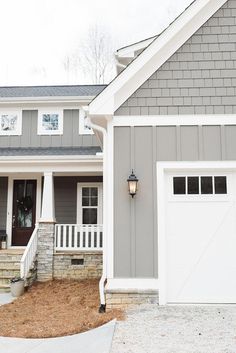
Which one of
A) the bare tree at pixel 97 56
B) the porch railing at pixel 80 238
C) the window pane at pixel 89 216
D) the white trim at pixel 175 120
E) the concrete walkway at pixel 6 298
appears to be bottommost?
the concrete walkway at pixel 6 298

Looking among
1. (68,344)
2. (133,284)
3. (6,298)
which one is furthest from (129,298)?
(6,298)

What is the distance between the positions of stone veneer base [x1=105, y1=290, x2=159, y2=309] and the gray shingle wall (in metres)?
3.02

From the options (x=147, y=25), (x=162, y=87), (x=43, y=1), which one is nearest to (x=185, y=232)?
(x=162, y=87)

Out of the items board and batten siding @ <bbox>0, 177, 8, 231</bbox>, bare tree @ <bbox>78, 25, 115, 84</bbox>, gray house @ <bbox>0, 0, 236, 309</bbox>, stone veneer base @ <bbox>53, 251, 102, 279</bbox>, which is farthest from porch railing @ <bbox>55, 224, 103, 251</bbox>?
bare tree @ <bbox>78, 25, 115, 84</bbox>

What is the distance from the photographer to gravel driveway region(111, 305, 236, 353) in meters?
4.29

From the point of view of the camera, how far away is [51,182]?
33.1 feet

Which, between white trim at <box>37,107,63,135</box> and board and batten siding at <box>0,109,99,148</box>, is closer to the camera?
board and batten siding at <box>0,109,99,148</box>

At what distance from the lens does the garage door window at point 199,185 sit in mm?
6449

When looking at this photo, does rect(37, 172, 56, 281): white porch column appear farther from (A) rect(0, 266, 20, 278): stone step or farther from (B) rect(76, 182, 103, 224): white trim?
(B) rect(76, 182, 103, 224): white trim

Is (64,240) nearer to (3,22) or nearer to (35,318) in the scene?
(35,318)

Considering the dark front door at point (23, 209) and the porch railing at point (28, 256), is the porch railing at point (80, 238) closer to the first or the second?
the porch railing at point (28, 256)

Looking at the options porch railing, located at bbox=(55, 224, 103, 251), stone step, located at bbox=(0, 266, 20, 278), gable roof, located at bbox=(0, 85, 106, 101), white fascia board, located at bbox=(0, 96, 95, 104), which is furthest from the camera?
gable roof, located at bbox=(0, 85, 106, 101)

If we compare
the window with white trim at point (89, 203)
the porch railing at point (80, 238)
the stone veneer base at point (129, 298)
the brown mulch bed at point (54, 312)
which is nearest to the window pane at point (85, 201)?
the window with white trim at point (89, 203)

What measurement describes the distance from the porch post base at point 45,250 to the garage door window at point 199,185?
4418mm
